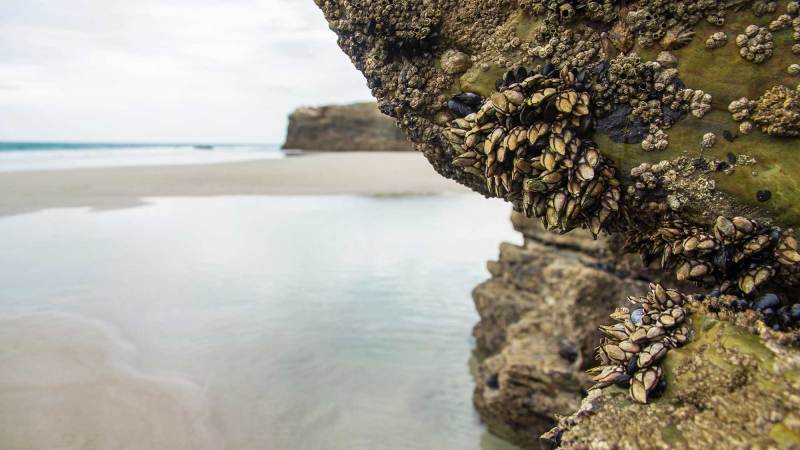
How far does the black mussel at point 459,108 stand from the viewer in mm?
2605

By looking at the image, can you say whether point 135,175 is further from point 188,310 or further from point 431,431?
point 431,431

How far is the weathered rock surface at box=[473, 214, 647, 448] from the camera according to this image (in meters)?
3.97

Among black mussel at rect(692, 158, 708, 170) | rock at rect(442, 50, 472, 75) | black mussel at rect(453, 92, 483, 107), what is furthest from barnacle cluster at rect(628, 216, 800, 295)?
rock at rect(442, 50, 472, 75)

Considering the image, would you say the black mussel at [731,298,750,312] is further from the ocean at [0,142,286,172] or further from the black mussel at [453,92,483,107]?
the ocean at [0,142,286,172]

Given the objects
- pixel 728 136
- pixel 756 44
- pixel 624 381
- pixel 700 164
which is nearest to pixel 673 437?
pixel 624 381

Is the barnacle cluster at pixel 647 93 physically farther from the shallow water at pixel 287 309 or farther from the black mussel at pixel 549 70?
the shallow water at pixel 287 309

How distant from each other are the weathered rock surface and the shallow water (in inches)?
13.0

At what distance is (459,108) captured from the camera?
2621mm

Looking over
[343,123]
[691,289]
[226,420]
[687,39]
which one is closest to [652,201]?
[687,39]

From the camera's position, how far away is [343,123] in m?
45.2

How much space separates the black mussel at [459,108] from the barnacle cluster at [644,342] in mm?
1209

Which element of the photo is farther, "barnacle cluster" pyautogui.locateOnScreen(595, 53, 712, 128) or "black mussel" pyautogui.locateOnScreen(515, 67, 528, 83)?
"black mussel" pyautogui.locateOnScreen(515, 67, 528, 83)

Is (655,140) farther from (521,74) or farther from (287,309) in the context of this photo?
(287,309)

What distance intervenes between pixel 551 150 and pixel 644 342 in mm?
882
